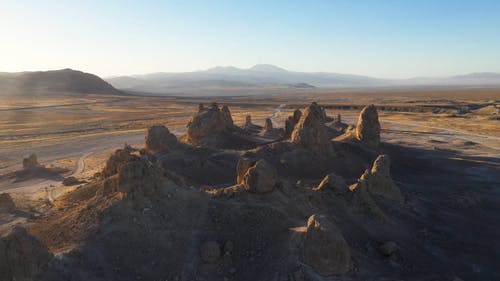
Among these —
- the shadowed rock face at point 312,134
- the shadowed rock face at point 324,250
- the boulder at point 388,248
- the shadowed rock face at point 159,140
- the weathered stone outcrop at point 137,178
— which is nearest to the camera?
the shadowed rock face at point 324,250

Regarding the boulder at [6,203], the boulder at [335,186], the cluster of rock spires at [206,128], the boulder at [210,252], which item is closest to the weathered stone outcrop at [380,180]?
the boulder at [335,186]

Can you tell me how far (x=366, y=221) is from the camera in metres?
26.0

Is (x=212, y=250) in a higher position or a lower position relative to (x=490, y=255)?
higher

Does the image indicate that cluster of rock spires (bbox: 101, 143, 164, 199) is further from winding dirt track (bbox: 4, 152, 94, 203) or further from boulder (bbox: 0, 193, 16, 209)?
winding dirt track (bbox: 4, 152, 94, 203)

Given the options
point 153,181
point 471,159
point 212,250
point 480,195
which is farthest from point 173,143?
point 471,159

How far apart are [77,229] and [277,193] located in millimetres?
11035

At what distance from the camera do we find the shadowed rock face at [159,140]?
142 feet

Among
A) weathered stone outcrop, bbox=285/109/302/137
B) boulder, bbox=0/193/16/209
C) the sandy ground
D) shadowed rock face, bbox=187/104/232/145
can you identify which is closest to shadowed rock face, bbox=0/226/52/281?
boulder, bbox=0/193/16/209

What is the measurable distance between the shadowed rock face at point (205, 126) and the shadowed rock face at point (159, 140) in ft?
22.2

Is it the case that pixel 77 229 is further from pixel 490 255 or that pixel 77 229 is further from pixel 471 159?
pixel 471 159

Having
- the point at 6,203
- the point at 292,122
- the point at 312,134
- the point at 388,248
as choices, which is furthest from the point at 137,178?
the point at 292,122

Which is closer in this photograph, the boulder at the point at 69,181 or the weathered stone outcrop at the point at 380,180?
the weathered stone outcrop at the point at 380,180

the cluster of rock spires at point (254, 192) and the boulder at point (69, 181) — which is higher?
the cluster of rock spires at point (254, 192)

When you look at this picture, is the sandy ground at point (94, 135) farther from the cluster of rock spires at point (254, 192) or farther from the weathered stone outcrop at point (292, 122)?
the weathered stone outcrop at point (292, 122)
